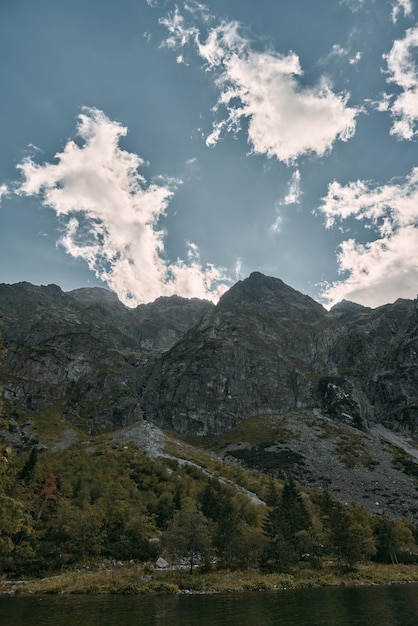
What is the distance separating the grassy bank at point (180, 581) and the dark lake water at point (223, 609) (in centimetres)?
391

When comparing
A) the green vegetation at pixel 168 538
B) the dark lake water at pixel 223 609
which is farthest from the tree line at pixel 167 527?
the dark lake water at pixel 223 609

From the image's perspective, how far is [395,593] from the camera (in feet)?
175

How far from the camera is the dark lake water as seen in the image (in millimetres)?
35531

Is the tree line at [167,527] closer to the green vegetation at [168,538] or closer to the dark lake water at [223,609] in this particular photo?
the green vegetation at [168,538]

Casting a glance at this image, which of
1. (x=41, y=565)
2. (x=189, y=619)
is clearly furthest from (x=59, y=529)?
(x=189, y=619)

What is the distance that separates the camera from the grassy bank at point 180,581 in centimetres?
5319

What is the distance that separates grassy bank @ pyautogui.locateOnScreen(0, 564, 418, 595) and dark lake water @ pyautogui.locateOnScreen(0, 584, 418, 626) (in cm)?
391

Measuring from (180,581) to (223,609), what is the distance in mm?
18970

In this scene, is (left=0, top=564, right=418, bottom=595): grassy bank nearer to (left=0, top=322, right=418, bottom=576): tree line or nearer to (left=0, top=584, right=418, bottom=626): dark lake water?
(left=0, top=584, right=418, bottom=626): dark lake water

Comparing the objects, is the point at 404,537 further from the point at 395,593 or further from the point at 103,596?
the point at 103,596

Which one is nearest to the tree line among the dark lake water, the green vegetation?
the green vegetation

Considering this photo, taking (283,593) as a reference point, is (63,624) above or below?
above

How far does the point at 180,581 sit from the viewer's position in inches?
2286

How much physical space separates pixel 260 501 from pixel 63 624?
82.5 metres
